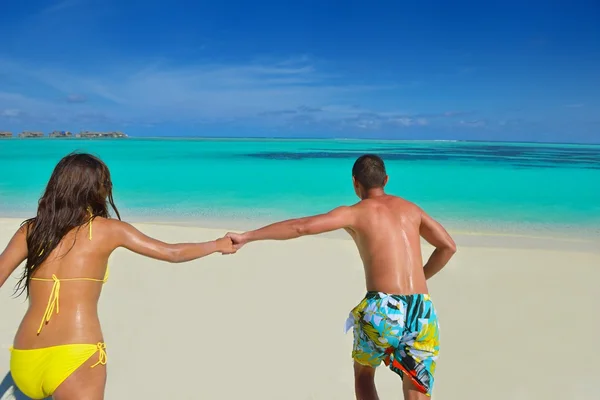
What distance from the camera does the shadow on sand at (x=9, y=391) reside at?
11.8 feet

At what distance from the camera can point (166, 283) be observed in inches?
246

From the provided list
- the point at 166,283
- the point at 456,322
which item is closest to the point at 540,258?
the point at 456,322

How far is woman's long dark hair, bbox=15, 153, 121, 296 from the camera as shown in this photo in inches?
88.7

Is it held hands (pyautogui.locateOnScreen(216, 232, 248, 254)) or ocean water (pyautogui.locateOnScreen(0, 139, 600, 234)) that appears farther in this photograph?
ocean water (pyautogui.locateOnScreen(0, 139, 600, 234))

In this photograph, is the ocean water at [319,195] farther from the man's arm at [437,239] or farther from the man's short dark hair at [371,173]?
the man's short dark hair at [371,173]

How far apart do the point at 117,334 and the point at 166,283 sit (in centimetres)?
153

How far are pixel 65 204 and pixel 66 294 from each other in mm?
420

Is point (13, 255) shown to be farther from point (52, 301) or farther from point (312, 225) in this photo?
point (312, 225)

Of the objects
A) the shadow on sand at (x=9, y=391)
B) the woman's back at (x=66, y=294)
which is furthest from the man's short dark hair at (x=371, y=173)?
the shadow on sand at (x=9, y=391)

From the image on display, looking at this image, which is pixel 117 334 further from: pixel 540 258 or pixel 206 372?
pixel 540 258

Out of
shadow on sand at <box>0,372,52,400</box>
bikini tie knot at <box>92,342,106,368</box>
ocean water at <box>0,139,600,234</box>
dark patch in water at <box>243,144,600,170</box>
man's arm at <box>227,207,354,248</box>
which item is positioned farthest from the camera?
dark patch in water at <box>243,144,600,170</box>

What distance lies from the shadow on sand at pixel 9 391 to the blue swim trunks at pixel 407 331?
2.51 meters

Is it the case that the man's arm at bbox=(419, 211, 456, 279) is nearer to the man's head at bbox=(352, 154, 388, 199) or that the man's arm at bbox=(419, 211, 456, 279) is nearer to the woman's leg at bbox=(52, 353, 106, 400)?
the man's head at bbox=(352, 154, 388, 199)

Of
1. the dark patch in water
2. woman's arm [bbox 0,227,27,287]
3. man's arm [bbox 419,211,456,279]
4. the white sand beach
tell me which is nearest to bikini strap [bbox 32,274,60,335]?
woman's arm [bbox 0,227,27,287]
